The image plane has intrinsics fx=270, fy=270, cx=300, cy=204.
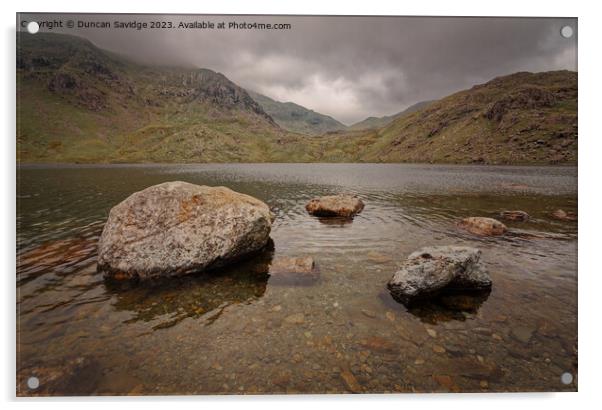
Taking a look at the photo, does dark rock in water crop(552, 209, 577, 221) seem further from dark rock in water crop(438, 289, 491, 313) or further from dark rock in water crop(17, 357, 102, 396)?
dark rock in water crop(17, 357, 102, 396)

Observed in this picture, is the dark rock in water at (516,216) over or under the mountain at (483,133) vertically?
under

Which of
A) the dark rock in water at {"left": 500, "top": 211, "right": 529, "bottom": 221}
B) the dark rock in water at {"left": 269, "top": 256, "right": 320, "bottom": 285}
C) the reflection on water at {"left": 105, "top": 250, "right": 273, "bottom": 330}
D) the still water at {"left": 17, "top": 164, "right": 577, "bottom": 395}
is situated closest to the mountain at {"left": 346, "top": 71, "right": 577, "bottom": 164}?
the dark rock in water at {"left": 500, "top": 211, "right": 529, "bottom": 221}

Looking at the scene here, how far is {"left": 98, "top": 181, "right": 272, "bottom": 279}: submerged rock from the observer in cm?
815

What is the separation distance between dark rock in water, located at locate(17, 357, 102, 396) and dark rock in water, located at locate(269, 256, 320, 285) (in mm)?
4457

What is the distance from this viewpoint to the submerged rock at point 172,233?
815 cm

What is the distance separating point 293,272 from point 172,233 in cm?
401

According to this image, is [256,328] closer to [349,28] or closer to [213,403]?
[213,403]

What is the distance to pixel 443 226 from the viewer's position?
52.7ft

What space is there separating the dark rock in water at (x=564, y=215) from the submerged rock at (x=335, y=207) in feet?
40.7

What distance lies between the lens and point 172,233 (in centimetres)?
845

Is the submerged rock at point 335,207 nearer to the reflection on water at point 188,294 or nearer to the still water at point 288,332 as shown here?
the still water at point 288,332

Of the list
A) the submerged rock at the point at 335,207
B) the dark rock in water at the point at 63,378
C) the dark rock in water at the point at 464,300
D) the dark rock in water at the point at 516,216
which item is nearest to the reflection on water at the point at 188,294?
the dark rock in water at the point at 63,378

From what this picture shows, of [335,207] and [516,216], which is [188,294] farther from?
[516,216]

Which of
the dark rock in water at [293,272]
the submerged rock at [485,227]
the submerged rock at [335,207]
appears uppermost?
the submerged rock at [335,207]
